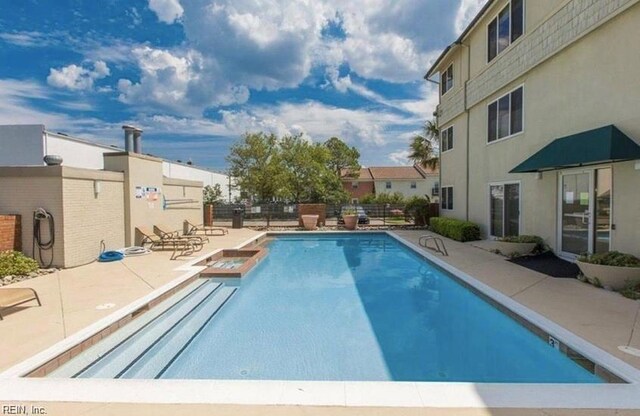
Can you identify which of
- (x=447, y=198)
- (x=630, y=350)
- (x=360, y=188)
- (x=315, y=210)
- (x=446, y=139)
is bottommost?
(x=630, y=350)

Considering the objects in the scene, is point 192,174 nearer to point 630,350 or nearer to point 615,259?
point 615,259

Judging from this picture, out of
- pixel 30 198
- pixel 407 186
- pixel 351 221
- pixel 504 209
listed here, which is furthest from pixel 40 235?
pixel 407 186

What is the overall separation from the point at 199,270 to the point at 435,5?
11642mm

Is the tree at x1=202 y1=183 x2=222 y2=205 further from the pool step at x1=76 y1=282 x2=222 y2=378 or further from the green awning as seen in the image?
the green awning

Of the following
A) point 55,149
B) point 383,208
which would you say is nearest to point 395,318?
point 383,208

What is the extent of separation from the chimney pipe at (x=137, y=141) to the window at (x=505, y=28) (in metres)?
12.4

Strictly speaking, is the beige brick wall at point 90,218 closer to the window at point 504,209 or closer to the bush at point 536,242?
the bush at point 536,242

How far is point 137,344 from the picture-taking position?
508 centimetres

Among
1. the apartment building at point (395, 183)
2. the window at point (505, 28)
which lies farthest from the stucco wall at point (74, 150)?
the apartment building at point (395, 183)

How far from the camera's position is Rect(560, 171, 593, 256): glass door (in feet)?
26.9

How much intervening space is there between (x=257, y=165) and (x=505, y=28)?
64.0 ft

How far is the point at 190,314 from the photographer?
6.54m

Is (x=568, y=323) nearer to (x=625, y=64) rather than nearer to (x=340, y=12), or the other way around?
(x=625, y=64)

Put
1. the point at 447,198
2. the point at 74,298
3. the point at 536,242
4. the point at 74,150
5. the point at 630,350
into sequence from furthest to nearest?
the point at 74,150 < the point at 447,198 < the point at 536,242 < the point at 74,298 < the point at 630,350
